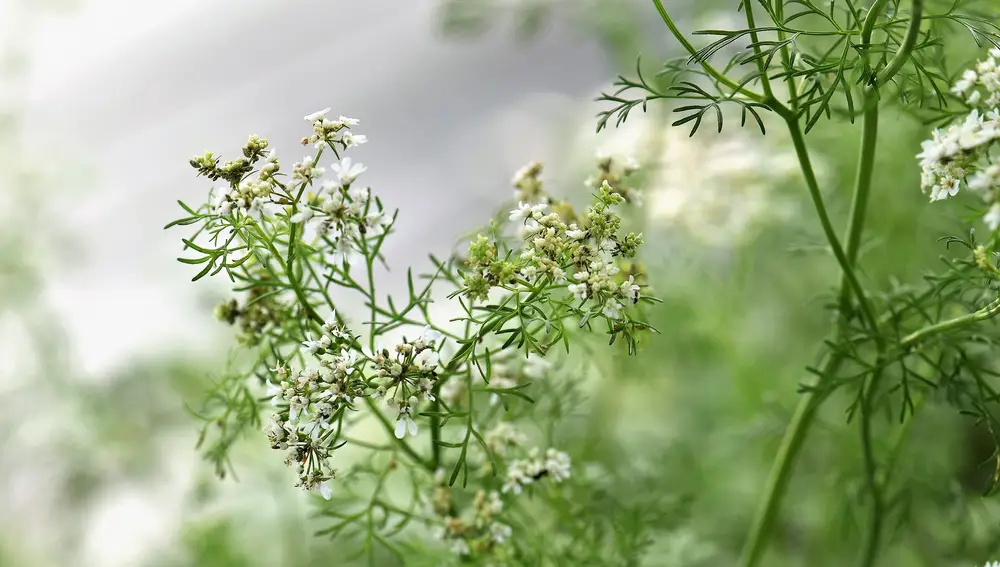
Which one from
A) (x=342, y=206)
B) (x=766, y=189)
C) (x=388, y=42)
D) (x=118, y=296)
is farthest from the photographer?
(x=388, y=42)

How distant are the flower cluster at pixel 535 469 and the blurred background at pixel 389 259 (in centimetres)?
13

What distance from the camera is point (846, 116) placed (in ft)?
2.10

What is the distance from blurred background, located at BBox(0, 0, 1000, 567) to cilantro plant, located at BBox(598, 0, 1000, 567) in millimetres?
115

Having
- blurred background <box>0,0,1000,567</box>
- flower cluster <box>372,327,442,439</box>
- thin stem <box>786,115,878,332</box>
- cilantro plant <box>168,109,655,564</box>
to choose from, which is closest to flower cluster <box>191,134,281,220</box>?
cilantro plant <box>168,109,655,564</box>

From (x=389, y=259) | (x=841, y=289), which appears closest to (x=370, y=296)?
(x=841, y=289)

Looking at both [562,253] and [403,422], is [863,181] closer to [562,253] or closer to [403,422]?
[562,253]

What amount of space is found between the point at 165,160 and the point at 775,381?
5.13 ft

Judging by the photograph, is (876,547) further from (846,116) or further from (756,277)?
(756,277)

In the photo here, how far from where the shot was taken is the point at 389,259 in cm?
208

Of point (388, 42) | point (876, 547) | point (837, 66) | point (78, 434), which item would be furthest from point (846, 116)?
point (388, 42)

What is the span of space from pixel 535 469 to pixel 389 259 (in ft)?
5.03

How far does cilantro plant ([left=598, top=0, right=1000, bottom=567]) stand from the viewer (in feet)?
1.56

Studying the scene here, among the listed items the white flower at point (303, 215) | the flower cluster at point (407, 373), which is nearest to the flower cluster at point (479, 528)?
the flower cluster at point (407, 373)

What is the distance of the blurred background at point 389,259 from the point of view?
103 centimetres
